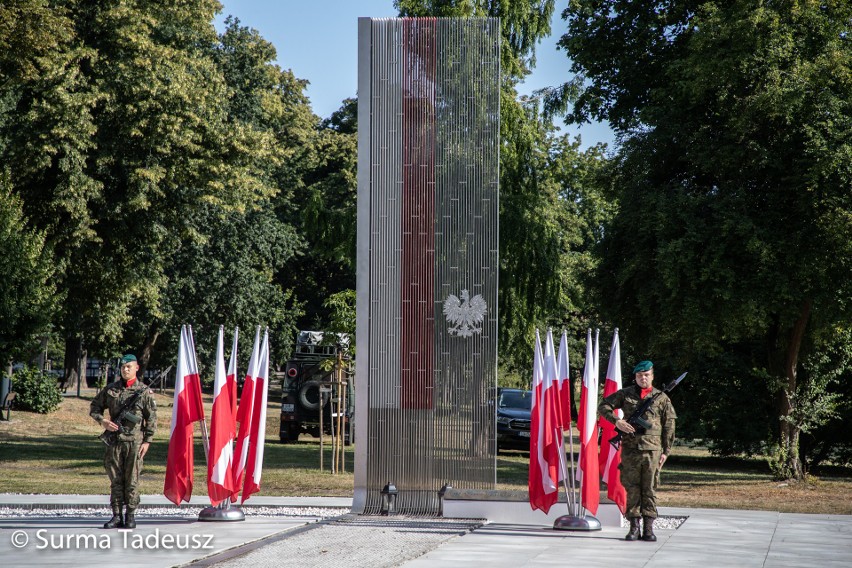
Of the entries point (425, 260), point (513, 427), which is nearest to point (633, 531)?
point (425, 260)

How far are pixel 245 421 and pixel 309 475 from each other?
6.64 meters

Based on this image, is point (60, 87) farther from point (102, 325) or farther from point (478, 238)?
point (478, 238)

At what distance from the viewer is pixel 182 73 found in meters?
24.5

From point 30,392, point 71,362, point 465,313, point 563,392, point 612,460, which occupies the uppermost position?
point 71,362

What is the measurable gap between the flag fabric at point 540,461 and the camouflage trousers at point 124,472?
4.45 m

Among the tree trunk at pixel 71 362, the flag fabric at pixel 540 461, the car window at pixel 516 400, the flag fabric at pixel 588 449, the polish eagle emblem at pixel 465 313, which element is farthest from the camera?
the tree trunk at pixel 71 362

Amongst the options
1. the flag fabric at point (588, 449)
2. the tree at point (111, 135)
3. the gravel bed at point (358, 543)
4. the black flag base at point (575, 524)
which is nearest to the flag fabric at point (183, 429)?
the gravel bed at point (358, 543)

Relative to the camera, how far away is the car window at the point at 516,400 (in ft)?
93.1

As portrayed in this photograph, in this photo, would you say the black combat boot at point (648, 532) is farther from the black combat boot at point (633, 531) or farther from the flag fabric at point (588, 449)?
the flag fabric at point (588, 449)

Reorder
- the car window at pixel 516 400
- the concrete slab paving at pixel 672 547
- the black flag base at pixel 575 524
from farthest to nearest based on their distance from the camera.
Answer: the car window at pixel 516 400
the black flag base at pixel 575 524
the concrete slab paving at pixel 672 547

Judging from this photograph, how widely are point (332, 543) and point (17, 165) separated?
15797mm

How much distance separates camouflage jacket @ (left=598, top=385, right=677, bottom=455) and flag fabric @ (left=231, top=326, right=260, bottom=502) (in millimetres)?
4198

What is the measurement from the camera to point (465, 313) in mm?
13391

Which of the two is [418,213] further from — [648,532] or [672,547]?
[672,547]
